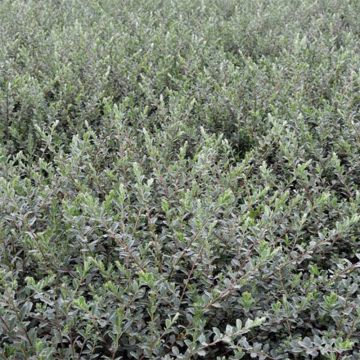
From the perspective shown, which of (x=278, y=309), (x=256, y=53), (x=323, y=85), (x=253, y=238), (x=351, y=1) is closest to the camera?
(x=278, y=309)

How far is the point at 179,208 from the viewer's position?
220cm

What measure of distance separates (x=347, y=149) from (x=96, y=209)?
1287 mm

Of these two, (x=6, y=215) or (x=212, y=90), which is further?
(x=212, y=90)

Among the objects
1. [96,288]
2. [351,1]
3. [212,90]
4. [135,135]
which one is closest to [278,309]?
[96,288]

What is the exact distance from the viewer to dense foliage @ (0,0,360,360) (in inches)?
76.1

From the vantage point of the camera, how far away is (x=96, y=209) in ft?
6.79

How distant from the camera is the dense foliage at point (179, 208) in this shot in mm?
1933

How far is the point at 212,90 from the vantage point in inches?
138

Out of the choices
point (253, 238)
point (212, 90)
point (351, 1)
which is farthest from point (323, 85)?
point (351, 1)

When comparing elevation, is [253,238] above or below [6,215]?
below

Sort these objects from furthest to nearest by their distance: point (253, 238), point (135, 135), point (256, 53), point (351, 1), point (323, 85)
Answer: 1. point (351, 1)
2. point (256, 53)
3. point (323, 85)
4. point (135, 135)
5. point (253, 238)

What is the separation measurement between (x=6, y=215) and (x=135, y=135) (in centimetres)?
101

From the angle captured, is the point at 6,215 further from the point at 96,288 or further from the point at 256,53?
the point at 256,53

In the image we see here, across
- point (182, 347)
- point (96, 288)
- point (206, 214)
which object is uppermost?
point (206, 214)
